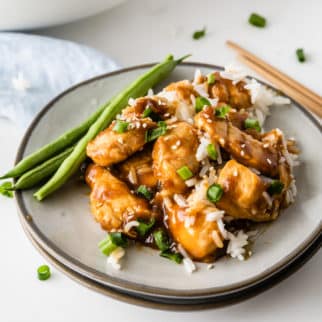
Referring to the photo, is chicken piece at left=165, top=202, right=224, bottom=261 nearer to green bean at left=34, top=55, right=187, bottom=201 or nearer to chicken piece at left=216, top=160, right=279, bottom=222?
chicken piece at left=216, top=160, right=279, bottom=222

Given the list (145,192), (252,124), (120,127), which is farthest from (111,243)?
(252,124)

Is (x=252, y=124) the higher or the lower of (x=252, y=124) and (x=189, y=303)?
the higher

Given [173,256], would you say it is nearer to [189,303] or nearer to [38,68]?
[189,303]

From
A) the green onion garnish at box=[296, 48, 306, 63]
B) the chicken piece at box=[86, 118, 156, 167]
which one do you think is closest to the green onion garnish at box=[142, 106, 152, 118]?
the chicken piece at box=[86, 118, 156, 167]

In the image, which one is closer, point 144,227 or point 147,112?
point 144,227

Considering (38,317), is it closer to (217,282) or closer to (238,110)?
(217,282)

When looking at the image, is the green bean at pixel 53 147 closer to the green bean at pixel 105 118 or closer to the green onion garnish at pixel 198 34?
the green bean at pixel 105 118


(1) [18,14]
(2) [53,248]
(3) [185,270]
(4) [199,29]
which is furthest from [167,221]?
(4) [199,29]
